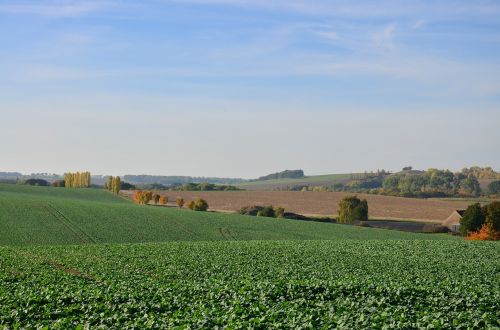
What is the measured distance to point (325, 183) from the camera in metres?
188

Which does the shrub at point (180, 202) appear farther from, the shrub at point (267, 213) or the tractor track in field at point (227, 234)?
the tractor track in field at point (227, 234)

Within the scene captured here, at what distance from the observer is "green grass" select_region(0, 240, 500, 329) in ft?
58.5

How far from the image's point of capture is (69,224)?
63156 millimetres

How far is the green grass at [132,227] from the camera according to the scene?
58.1 metres

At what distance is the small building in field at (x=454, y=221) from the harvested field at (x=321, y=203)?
3.89 metres

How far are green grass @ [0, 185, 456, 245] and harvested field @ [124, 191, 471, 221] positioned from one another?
81.8 ft

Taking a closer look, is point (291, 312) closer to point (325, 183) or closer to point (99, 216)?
point (99, 216)

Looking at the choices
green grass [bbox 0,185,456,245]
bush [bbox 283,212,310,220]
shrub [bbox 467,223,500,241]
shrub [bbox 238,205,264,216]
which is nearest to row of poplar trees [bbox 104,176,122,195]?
shrub [bbox 238,205,264,216]

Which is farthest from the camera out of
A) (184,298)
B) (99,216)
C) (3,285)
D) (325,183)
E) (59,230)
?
(325,183)

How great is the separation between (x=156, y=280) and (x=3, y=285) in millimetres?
6551

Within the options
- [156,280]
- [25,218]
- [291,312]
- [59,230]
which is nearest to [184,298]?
[291,312]

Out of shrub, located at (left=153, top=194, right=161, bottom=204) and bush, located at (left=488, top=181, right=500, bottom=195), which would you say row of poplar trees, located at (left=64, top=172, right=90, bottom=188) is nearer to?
shrub, located at (left=153, top=194, right=161, bottom=204)

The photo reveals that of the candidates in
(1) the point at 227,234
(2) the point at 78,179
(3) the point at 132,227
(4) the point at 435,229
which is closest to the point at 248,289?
(1) the point at 227,234

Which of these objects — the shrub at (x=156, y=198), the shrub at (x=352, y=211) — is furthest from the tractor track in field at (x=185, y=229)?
the shrub at (x=156, y=198)
